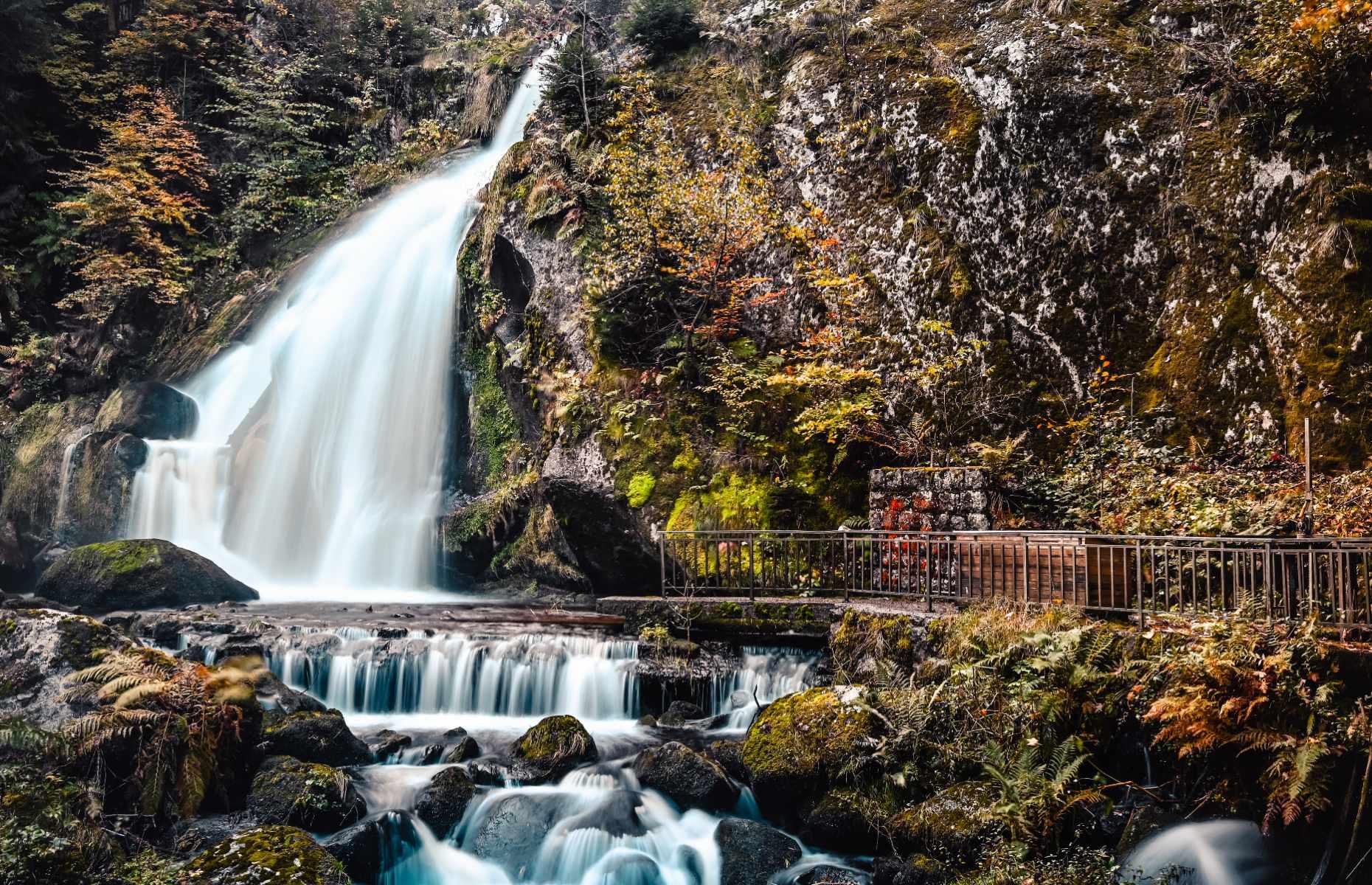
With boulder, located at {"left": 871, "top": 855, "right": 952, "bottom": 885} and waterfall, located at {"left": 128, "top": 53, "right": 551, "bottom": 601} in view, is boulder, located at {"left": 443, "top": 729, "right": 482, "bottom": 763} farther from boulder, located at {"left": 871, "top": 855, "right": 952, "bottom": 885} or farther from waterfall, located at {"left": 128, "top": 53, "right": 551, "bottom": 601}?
waterfall, located at {"left": 128, "top": 53, "right": 551, "bottom": 601}

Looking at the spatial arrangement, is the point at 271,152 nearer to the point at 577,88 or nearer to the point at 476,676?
the point at 577,88

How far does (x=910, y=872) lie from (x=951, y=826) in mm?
500

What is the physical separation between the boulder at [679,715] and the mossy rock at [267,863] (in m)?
4.44

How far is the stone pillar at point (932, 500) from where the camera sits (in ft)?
37.5

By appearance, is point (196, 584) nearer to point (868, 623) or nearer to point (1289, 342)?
point (868, 623)

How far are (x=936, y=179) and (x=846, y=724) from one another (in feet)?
34.6

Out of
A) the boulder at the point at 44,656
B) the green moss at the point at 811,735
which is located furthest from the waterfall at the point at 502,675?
the boulder at the point at 44,656

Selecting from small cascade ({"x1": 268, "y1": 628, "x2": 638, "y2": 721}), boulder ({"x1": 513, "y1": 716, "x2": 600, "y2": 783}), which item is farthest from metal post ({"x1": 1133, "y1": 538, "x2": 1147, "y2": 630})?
small cascade ({"x1": 268, "y1": 628, "x2": 638, "y2": 721})

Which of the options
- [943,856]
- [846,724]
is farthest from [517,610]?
[943,856]

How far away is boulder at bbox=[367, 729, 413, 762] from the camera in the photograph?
9.62m

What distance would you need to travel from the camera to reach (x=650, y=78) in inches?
757

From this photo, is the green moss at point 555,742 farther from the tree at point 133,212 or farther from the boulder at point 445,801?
the tree at point 133,212

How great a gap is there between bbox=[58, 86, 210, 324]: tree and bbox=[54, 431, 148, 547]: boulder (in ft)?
23.5

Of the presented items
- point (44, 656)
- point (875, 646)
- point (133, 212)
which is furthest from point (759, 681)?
point (133, 212)
